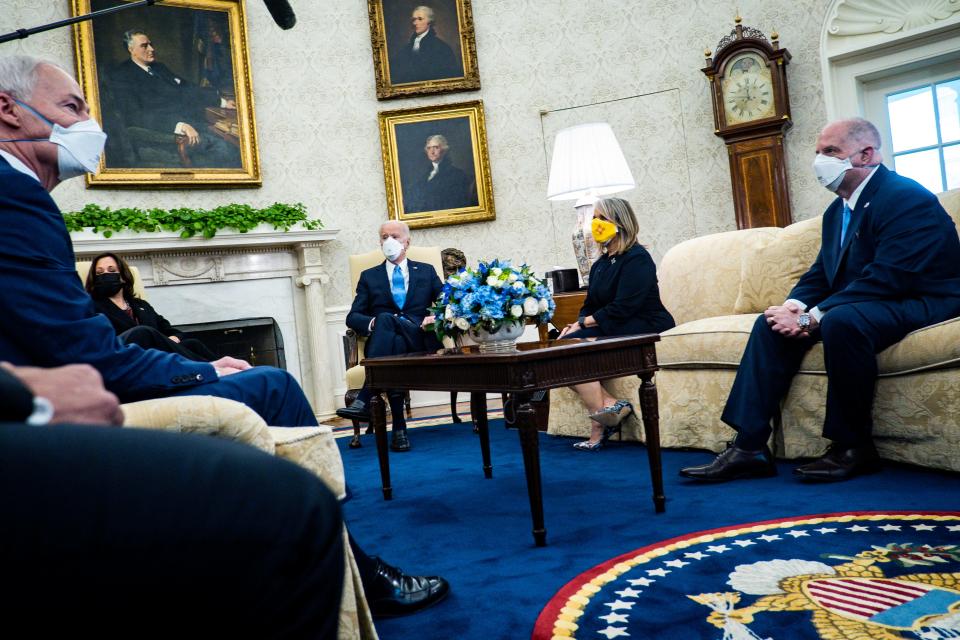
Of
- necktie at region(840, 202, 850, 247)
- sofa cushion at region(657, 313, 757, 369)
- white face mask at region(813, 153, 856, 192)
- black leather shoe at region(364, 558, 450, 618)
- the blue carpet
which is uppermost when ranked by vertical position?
white face mask at region(813, 153, 856, 192)

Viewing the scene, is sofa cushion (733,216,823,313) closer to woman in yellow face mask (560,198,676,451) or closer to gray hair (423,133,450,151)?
woman in yellow face mask (560,198,676,451)

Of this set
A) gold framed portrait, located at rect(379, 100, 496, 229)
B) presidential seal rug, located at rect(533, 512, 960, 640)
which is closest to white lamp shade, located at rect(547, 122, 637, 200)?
gold framed portrait, located at rect(379, 100, 496, 229)

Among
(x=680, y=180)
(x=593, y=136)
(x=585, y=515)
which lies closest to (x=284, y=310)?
(x=593, y=136)

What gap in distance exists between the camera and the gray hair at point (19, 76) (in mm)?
1696

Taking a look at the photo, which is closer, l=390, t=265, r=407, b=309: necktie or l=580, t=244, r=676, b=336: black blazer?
l=580, t=244, r=676, b=336: black blazer

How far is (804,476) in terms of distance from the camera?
2.86 m

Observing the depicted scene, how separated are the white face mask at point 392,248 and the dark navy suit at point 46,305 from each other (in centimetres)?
342

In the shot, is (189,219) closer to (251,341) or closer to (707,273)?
(251,341)

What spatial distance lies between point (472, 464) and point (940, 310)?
2086 millimetres

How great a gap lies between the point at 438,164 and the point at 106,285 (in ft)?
10.2

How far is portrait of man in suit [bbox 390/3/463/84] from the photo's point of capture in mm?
6910

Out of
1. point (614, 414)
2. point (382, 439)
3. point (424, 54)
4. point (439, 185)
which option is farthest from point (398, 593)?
point (424, 54)

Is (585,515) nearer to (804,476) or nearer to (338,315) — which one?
(804,476)

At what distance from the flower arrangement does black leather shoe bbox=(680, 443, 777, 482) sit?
830mm
